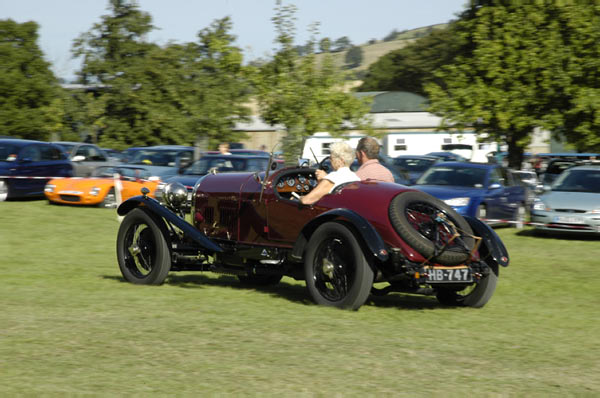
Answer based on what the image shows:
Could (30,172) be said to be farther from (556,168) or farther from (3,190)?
(556,168)

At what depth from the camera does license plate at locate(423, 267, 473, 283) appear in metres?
7.49

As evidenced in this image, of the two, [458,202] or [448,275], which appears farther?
[458,202]

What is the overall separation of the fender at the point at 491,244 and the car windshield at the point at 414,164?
2229 centimetres

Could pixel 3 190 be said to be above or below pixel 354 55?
below

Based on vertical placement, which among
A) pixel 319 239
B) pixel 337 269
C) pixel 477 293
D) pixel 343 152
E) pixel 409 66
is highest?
pixel 409 66

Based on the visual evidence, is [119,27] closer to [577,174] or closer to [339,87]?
[339,87]

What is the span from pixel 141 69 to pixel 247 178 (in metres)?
44.2

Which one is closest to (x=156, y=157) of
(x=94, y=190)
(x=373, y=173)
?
(x=94, y=190)

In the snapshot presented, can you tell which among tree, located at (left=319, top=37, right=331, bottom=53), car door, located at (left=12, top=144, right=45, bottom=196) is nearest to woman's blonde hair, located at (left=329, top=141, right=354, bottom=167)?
car door, located at (left=12, top=144, right=45, bottom=196)

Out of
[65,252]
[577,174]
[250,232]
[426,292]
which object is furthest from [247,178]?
[577,174]

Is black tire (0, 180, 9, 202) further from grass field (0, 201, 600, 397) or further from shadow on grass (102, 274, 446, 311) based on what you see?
shadow on grass (102, 274, 446, 311)

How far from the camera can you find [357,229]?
752 centimetres

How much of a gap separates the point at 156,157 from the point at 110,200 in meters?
3.53

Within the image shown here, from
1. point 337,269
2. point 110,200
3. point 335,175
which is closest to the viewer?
point 337,269
